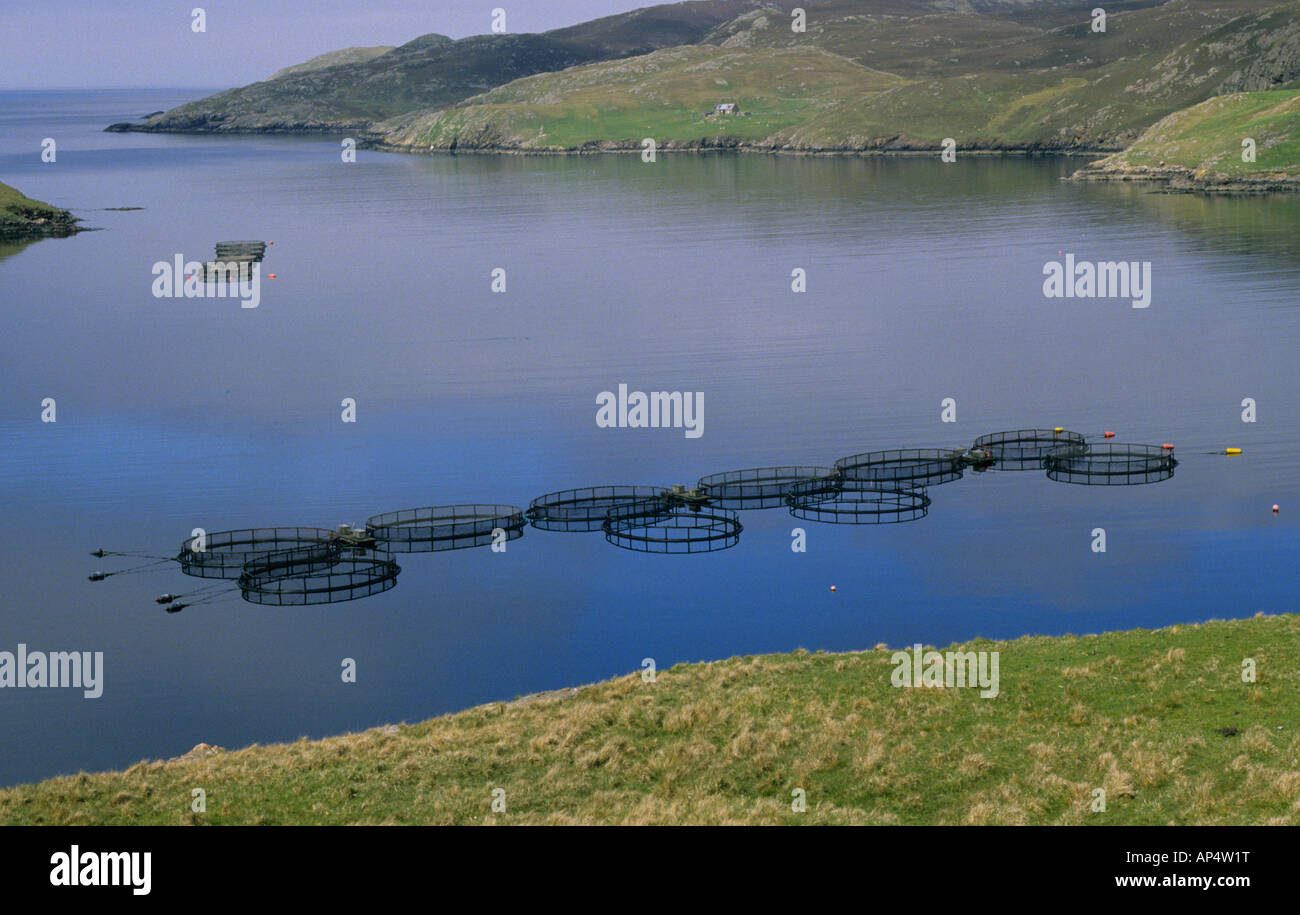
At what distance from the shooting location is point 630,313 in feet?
490

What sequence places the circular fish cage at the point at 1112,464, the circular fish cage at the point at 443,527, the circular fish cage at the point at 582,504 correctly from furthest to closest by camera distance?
the circular fish cage at the point at 1112,464 < the circular fish cage at the point at 582,504 < the circular fish cage at the point at 443,527

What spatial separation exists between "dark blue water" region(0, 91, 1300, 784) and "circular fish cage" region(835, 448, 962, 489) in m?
1.39

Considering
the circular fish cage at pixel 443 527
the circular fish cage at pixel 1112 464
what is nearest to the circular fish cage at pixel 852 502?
the circular fish cage at pixel 1112 464

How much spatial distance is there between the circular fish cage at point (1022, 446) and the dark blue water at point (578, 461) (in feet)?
4.35

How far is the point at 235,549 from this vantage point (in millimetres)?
81688

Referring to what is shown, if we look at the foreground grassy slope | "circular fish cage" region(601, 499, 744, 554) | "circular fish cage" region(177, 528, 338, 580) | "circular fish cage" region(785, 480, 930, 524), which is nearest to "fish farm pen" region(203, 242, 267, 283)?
"circular fish cage" region(177, 528, 338, 580)

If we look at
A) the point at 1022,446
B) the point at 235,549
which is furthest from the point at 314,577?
the point at 1022,446

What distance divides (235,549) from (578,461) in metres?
24.1

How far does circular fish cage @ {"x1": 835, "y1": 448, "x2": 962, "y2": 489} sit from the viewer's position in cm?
9038

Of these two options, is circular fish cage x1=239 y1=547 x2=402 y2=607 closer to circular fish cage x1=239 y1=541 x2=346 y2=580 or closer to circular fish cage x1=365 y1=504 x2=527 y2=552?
circular fish cage x1=239 y1=541 x2=346 y2=580

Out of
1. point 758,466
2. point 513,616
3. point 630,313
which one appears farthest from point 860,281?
point 513,616

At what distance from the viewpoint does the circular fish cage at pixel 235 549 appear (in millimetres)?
79562

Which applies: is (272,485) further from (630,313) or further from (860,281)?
(860,281)

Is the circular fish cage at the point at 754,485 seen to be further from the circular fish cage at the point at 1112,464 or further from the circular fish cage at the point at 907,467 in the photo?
the circular fish cage at the point at 1112,464
